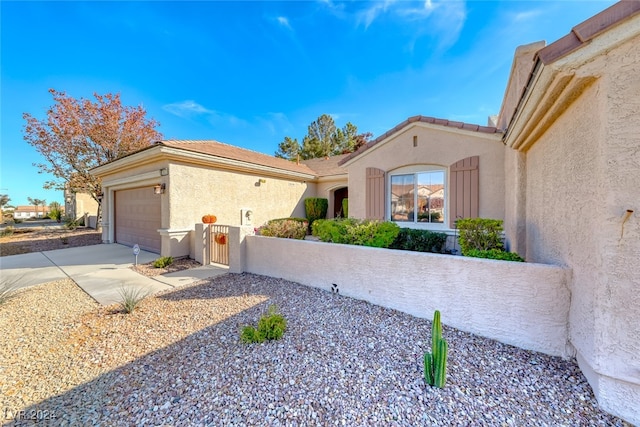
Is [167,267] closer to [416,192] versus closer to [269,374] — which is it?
[269,374]

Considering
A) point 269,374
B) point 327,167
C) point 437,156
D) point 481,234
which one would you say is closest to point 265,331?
point 269,374

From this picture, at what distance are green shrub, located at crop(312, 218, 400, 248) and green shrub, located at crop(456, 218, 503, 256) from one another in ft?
5.16

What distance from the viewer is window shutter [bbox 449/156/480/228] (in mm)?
7477

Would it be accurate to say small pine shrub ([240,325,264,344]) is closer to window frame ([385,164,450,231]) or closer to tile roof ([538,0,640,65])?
tile roof ([538,0,640,65])

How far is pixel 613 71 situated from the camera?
2264 mm

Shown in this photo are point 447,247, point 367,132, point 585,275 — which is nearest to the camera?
point 585,275

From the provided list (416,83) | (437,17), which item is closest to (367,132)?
(416,83)

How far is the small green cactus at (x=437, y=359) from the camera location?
8.31 ft

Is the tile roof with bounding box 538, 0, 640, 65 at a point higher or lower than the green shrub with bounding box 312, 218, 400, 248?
higher

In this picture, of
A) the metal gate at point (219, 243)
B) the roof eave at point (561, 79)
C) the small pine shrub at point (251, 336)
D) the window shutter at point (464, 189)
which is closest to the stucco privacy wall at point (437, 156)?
the window shutter at point (464, 189)

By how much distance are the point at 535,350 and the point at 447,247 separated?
15.6ft

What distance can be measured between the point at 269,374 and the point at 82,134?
21307mm

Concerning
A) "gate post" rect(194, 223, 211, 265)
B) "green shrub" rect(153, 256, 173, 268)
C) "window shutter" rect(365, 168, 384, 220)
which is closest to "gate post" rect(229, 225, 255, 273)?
"gate post" rect(194, 223, 211, 265)

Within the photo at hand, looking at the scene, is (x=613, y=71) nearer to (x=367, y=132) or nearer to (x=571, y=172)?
(x=571, y=172)
